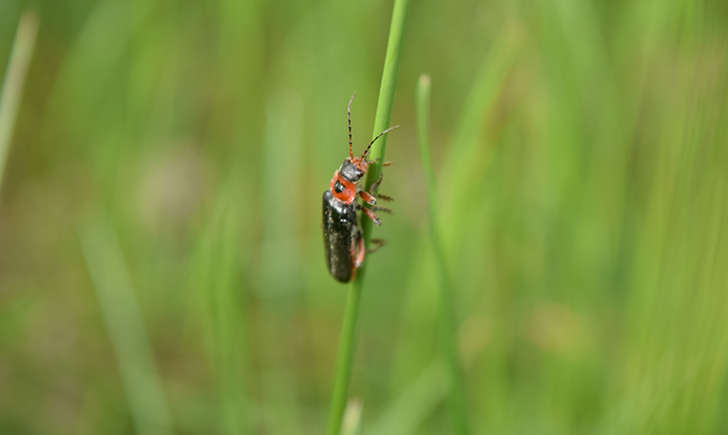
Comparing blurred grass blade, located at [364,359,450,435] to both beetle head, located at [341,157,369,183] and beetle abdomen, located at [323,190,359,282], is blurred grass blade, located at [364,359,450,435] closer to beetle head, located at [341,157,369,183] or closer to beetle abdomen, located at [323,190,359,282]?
beetle abdomen, located at [323,190,359,282]

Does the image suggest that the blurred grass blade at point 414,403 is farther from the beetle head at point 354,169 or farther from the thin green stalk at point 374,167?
the thin green stalk at point 374,167

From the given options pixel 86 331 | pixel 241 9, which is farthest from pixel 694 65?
pixel 86 331

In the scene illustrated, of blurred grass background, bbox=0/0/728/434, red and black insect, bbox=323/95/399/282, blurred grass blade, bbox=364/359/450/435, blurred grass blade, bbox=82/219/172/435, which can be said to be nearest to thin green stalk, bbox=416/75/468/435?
red and black insect, bbox=323/95/399/282

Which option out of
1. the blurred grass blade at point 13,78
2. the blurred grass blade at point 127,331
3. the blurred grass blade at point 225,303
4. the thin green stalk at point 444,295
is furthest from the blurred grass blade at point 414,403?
the blurred grass blade at point 13,78

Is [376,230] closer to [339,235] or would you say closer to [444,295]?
[339,235]

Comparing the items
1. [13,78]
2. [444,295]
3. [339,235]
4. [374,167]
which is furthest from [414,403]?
[13,78]
